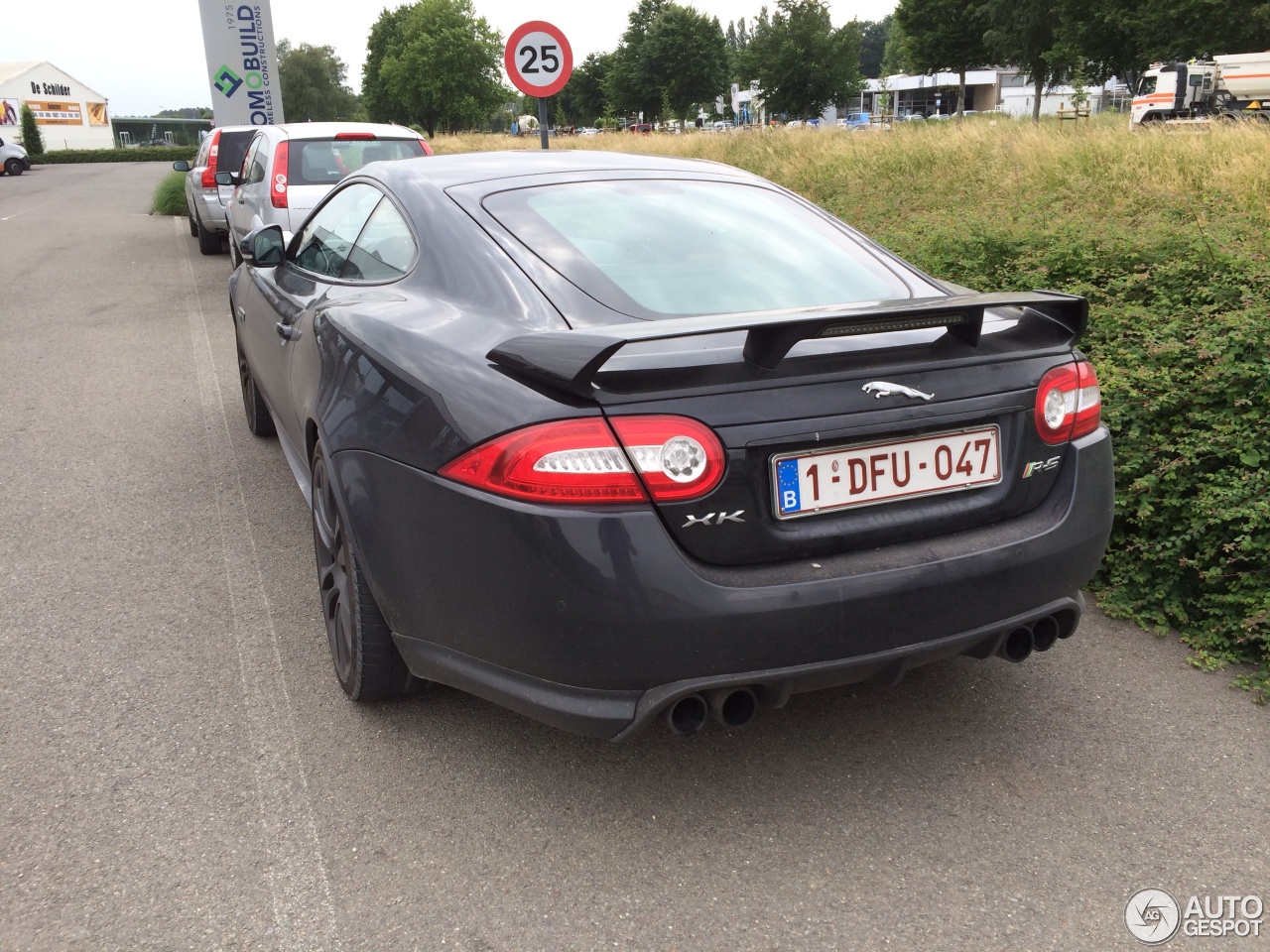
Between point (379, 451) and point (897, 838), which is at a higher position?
point (379, 451)

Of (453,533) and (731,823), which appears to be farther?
(731,823)

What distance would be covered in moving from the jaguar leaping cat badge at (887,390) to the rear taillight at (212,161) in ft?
46.3

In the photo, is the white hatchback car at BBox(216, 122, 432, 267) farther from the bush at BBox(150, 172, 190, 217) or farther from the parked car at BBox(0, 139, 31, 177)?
the parked car at BBox(0, 139, 31, 177)

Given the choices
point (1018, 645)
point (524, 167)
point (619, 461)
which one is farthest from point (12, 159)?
point (1018, 645)

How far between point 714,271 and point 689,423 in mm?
888

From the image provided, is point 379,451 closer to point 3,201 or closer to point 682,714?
point 682,714

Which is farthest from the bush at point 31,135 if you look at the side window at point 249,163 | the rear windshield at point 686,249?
the rear windshield at point 686,249

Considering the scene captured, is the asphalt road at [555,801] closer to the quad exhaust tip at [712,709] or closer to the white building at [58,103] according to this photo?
the quad exhaust tip at [712,709]

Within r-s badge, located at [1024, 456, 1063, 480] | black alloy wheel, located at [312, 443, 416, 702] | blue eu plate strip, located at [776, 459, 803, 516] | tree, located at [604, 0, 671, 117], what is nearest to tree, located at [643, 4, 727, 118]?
tree, located at [604, 0, 671, 117]

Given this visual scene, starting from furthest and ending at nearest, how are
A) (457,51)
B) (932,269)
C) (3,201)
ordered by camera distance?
(457,51) < (3,201) < (932,269)

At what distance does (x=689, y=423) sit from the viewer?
7.47ft

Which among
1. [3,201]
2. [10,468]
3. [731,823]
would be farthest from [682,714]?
[3,201]

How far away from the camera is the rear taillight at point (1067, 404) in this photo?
2.68m

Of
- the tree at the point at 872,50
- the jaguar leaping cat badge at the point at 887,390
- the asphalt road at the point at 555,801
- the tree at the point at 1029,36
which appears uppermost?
the tree at the point at 872,50
